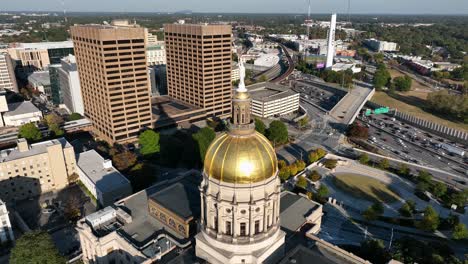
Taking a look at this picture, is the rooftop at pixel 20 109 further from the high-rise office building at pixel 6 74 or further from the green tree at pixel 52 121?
the high-rise office building at pixel 6 74

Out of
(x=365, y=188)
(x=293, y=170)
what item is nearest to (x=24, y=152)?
(x=293, y=170)

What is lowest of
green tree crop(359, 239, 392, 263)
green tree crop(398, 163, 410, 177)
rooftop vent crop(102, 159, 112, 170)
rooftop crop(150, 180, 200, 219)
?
green tree crop(398, 163, 410, 177)

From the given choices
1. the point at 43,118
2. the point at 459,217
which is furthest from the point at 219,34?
the point at 459,217

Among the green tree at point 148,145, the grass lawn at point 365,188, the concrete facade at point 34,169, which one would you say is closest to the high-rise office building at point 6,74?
the concrete facade at point 34,169

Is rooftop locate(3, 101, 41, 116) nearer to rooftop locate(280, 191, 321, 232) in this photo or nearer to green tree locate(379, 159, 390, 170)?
rooftop locate(280, 191, 321, 232)

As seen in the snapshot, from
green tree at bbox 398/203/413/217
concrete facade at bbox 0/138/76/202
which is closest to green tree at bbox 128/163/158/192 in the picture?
concrete facade at bbox 0/138/76/202

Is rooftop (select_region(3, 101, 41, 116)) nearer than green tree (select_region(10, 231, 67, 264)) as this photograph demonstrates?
No
